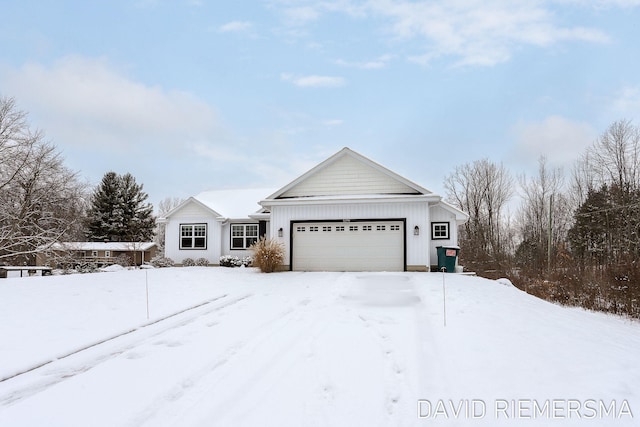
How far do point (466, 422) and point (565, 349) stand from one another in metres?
2.89

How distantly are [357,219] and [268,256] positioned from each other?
4039mm

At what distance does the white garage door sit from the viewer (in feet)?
52.0

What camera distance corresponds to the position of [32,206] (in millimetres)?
19719

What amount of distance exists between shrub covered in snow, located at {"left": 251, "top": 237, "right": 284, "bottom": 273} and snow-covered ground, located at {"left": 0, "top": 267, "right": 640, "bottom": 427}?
7066 millimetres

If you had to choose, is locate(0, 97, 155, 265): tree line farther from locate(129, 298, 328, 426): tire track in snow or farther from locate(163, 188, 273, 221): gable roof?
locate(129, 298, 328, 426): tire track in snow

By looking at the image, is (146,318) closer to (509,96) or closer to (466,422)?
(466,422)

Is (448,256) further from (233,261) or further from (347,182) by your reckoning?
(233,261)

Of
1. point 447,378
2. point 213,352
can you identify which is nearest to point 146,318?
point 213,352

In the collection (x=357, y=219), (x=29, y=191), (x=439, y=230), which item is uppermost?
(x=29, y=191)

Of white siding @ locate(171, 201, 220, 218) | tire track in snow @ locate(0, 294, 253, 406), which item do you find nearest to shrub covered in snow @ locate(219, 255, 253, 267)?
white siding @ locate(171, 201, 220, 218)

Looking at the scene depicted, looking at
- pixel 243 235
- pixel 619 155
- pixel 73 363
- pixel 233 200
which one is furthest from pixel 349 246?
pixel 619 155

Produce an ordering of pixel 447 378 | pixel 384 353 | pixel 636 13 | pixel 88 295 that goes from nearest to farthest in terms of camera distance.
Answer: pixel 447 378
pixel 384 353
pixel 88 295
pixel 636 13

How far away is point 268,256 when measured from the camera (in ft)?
51.1

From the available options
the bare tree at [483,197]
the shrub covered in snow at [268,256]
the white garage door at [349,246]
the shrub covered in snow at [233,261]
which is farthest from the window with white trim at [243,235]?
the bare tree at [483,197]
